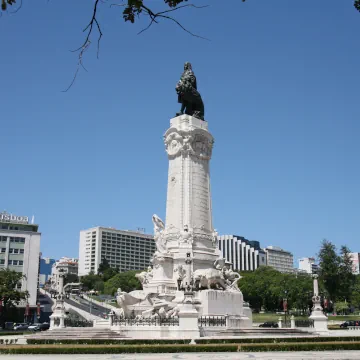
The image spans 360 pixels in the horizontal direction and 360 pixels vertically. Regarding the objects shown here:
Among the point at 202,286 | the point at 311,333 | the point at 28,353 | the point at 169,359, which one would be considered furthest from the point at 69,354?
the point at 311,333

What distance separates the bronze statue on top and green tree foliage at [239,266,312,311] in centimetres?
5641

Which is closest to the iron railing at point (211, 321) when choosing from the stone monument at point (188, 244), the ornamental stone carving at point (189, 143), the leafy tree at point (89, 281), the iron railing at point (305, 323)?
the stone monument at point (188, 244)

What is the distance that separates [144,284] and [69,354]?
16.1 metres

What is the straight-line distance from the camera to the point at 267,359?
19.4 metres

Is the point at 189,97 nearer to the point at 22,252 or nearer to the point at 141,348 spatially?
the point at 141,348

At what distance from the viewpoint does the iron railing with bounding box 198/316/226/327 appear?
1300 inches

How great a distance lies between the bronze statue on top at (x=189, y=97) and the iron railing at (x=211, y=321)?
726 inches

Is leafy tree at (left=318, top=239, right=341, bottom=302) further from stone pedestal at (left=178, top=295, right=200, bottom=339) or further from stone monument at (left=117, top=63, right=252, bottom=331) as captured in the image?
stone pedestal at (left=178, top=295, right=200, bottom=339)

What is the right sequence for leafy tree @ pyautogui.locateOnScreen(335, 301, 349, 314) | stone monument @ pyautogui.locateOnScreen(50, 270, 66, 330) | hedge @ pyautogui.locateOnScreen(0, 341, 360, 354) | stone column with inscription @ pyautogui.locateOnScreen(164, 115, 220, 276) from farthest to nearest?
leafy tree @ pyautogui.locateOnScreen(335, 301, 349, 314), stone column with inscription @ pyautogui.locateOnScreen(164, 115, 220, 276), stone monument @ pyautogui.locateOnScreen(50, 270, 66, 330), hedge @ pyautogui.locateOnScreen(0, 341, 360, 354)

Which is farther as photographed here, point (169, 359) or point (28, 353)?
point (28, 353)

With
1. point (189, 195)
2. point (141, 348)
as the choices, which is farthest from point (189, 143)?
point (141, 348)

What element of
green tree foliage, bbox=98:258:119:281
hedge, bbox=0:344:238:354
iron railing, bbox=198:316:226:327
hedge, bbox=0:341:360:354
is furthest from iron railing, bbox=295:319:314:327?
green tree foliage, bbox=98:258:119:281

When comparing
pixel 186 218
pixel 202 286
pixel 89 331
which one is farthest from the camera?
pixel 186 218

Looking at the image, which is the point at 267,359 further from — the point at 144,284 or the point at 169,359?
the point at 144,284
